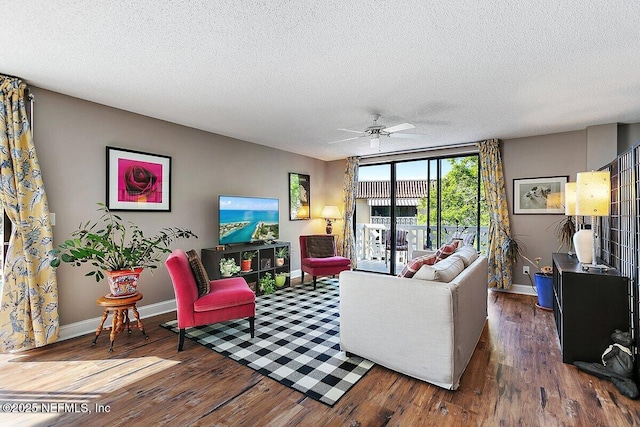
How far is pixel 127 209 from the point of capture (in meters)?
3.53

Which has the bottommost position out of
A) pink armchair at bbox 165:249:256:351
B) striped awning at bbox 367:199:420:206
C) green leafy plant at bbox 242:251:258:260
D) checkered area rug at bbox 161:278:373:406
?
checkered area rug at bbox 161:278:373:406

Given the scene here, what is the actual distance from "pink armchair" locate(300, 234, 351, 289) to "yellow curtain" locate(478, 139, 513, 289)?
2.31 m

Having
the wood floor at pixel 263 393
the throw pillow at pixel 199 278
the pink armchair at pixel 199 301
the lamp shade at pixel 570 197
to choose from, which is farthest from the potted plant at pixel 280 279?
the lamp shade at pixel 570 197

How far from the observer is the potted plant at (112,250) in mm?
2760

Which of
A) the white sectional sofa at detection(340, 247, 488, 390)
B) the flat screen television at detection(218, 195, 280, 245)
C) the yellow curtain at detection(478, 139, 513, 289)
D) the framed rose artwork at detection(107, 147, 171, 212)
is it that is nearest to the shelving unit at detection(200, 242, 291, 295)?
the flat screen television at detection(218, 195, 280, 245)

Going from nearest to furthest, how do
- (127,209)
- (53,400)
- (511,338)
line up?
(53,400) → (511,338) → (127,209)

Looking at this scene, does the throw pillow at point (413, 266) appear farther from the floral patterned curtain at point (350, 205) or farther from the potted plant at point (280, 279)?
the floral patterned curtain at point (350, 205)

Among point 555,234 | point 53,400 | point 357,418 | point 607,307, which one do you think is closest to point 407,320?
point 357,418

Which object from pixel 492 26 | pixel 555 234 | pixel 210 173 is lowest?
pixel 555 234

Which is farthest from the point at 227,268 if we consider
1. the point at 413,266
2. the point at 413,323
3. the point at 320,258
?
the point at 413,323

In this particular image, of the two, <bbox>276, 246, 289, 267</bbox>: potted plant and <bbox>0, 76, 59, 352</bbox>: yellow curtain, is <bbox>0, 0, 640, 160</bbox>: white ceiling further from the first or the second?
<bbox>276, 246, 289, 267</bbox>: potted plant

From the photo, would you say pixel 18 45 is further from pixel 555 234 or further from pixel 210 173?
pixel 555 234

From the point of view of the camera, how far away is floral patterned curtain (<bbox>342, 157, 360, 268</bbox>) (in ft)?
20.6

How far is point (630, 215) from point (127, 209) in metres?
4.94
